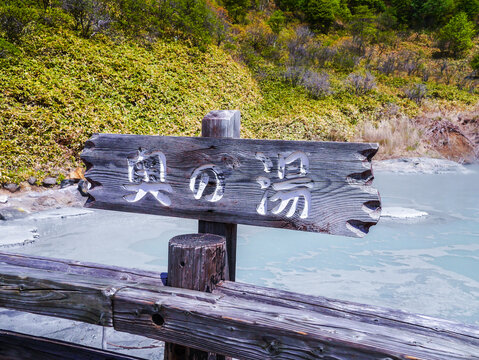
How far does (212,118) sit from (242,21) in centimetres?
2003

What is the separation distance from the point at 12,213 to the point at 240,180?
4510mm

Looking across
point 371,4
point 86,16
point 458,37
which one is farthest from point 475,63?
point 86,16

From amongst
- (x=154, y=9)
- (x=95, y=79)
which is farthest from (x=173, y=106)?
(x=154, y=9)

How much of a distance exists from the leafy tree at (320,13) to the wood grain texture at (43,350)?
79.2 feet

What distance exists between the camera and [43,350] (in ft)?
4.90

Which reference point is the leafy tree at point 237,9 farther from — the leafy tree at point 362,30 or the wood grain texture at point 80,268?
the wood grain texture at point 80,268

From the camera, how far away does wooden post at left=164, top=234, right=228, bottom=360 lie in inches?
49.6

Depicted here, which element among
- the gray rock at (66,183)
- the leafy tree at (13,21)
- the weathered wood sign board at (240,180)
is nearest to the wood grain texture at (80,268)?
the weathered wood sign board at (240,180)

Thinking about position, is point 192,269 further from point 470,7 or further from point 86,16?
point 470,7

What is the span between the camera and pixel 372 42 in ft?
72.8

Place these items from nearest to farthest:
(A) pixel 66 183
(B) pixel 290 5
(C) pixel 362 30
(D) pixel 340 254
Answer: (D) pixel 340 254
(A) pixel 66 183
(C) pixel 362 30
(B) pixel 290 5

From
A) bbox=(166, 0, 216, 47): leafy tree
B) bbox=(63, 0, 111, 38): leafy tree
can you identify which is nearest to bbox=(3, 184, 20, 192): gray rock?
bbox=(63, 0, 111, 38): leafy tree

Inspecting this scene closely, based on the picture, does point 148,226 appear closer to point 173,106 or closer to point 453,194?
point 173,106

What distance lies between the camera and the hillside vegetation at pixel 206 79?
676 centimetres
